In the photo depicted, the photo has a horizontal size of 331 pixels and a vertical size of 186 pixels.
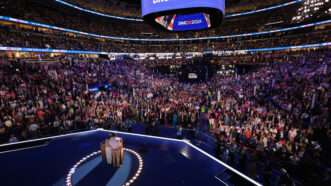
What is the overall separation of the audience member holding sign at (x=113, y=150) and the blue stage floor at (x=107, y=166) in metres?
0.20

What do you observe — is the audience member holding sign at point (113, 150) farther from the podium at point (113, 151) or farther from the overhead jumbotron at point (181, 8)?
the overhead jumbotron at point (181, 8)

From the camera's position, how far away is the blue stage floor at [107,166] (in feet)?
14.8

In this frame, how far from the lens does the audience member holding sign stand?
507cm

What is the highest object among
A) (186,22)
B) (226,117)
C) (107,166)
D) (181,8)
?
(186,22)

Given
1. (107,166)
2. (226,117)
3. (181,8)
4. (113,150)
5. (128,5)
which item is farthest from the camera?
(128,5)

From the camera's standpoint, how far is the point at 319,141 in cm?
562

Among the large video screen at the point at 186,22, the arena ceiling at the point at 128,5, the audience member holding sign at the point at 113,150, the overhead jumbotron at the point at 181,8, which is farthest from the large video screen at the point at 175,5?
the arena ceiling at the point at 128,5

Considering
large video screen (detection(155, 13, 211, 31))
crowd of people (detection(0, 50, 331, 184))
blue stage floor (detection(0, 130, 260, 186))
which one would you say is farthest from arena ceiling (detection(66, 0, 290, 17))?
large video screen (detection(155, 13, 211, 31))

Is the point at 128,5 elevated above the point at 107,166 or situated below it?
above

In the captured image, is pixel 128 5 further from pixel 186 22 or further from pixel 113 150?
pixel 113 150

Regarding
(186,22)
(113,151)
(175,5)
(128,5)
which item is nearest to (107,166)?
(113,151)

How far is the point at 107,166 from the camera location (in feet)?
17.1

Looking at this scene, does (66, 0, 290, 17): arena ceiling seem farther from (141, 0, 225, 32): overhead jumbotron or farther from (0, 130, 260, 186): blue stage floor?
(141, 0, 225, 32): overhead jumbotron

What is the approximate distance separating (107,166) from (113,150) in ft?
1.95
